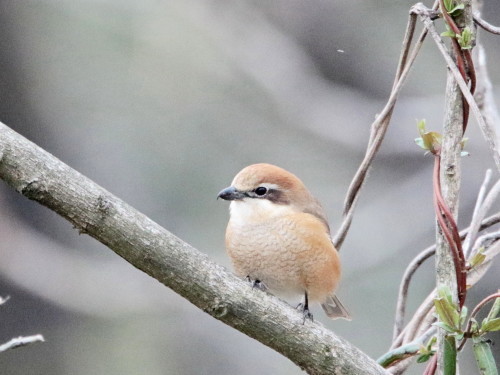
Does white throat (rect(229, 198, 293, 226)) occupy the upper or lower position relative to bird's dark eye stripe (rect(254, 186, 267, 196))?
lower

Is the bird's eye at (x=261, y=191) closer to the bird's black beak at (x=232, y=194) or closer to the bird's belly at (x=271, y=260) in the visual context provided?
the bird's black beak at (x=232, y=194)

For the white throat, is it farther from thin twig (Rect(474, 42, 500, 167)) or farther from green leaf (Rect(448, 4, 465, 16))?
green leaf (Rect(448, 4, 465, 16))

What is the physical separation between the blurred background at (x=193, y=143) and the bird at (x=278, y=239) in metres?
2.50

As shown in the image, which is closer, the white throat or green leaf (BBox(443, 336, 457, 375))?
green leaf (BBox(443, 336, 457, 375))

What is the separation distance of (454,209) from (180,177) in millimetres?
5033

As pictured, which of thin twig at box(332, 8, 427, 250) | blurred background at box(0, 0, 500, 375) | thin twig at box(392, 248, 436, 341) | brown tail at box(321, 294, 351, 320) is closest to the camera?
thin twig at box(332, 8, 427, 250)

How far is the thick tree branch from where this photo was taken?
1903 mm

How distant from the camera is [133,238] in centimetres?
196

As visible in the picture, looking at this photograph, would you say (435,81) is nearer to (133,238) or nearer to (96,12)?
(96,12)

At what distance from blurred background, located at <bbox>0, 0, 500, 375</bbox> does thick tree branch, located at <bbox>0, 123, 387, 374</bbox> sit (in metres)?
3.67

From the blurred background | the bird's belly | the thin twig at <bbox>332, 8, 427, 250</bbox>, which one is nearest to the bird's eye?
the bird's belly

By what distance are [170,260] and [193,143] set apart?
17.2ft

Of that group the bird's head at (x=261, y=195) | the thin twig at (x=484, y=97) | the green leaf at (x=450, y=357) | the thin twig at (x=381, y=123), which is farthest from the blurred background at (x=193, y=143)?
the green leaf at (x=450, y=357)

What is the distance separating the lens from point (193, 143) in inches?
283
